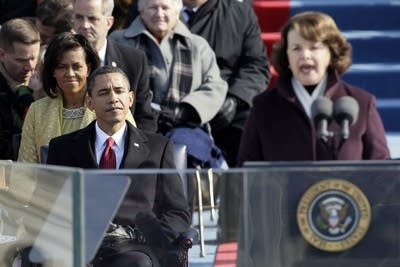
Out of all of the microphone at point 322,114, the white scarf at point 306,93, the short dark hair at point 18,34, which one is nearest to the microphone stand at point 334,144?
the microphone at point 322,114

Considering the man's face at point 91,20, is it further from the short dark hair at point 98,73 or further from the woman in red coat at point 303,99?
the woman in red coat at point 303,99

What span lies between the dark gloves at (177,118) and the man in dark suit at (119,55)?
0.75 feet

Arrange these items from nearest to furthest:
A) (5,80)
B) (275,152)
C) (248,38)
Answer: (275,152)
(5,80)
(248,38)

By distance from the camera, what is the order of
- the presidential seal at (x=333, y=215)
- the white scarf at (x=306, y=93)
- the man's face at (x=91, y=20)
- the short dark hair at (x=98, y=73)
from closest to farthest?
the presidential seal at (x=333, y=215) → the white scarf at (x=306, y=93) → the short dark hair at (x=98, y=73) → the man's face at (x=91, y=20)

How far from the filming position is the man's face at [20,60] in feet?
28.1

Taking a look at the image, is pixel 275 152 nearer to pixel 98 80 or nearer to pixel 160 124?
pixel 98 80

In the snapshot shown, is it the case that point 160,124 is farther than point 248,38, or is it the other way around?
point 248,38

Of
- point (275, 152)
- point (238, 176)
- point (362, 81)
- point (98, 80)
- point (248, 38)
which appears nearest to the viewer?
point (238, 176)

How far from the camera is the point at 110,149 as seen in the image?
7164mm

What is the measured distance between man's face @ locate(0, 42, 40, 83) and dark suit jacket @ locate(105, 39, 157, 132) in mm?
455

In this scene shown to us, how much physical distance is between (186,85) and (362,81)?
7.03 feet

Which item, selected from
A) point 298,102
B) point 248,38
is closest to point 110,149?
point 298,102

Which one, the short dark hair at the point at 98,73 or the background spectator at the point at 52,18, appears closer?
the short dark hair at the point at 98,73

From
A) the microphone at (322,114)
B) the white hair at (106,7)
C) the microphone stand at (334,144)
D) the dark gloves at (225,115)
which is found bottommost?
the dark gloves at (225,115)
